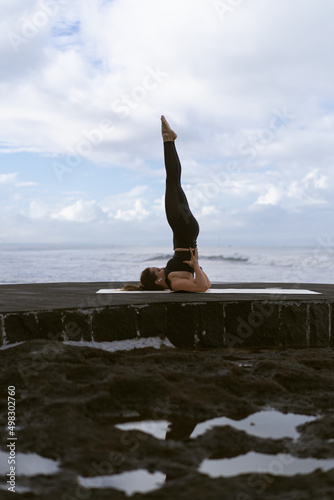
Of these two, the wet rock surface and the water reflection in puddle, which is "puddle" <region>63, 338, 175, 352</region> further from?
the water reflection in puddle

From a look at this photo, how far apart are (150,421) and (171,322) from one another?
2.05 meters

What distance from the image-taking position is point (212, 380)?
2951mm

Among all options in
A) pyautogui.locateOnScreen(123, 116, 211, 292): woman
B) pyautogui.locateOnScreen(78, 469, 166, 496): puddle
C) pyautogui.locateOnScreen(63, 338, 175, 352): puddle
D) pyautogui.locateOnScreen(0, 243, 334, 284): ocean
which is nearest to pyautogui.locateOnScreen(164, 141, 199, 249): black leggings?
pyautogui.locateOnScreen(123, 116, 211, 292): woman

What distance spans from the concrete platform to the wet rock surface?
1.35 ft

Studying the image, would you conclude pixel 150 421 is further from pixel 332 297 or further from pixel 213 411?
pixel 332 297

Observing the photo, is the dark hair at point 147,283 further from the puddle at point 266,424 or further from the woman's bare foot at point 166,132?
the puddle at point 266,424

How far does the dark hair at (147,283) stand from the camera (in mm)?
5898

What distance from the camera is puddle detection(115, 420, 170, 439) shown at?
7.29 feet

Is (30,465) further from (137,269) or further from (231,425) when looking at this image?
(137,269)

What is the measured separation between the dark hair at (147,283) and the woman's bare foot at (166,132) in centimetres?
155

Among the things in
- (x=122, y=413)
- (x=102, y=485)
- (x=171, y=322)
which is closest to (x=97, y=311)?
(x=171, y=322)

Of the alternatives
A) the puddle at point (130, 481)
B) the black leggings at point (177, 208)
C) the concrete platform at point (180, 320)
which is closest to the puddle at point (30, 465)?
the puddle at point (130, 481)

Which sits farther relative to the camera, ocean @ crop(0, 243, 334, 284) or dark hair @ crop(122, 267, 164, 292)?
ocean @ crop(0, 243, 334, 284)

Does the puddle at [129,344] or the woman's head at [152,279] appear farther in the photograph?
the woman's head at [152,279]
